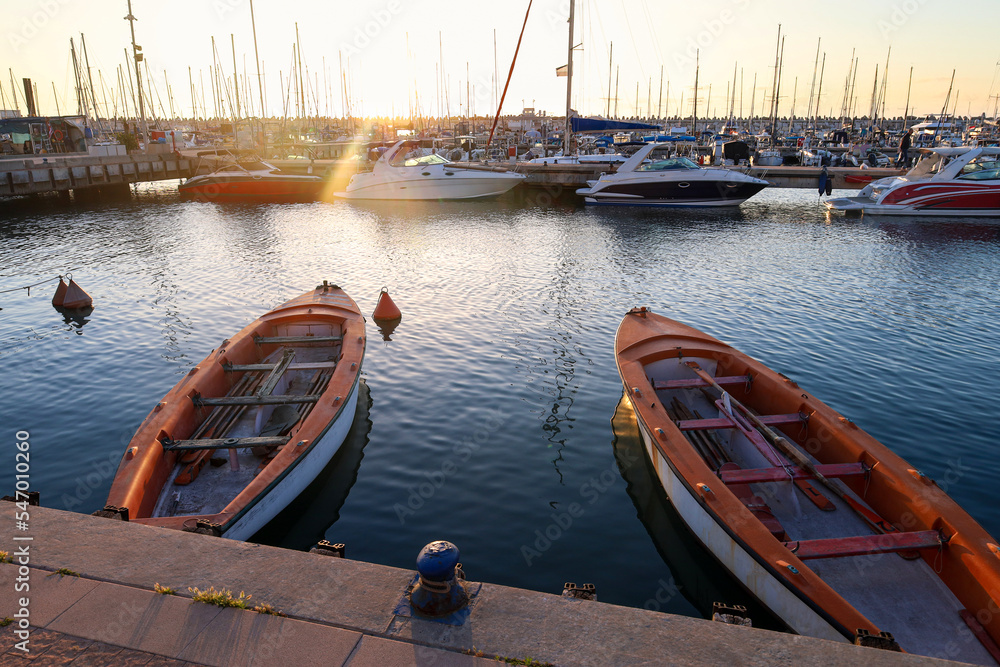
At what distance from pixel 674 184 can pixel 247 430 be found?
2796cm

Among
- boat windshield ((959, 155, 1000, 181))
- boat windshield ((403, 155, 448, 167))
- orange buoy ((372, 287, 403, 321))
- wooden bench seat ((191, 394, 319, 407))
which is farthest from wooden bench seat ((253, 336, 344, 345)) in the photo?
boat windshield ((959, 155, 1000, 181))

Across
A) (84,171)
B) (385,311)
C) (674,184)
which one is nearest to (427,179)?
(674,184)

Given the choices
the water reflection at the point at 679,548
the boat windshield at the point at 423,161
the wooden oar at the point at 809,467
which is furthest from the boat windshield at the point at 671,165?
the wooden oar at the point at 809,467

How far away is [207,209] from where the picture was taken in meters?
34.2

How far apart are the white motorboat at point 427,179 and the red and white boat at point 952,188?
1951 cm

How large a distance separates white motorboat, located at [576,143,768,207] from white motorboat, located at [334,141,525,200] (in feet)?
21.0

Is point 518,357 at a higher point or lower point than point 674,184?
lower

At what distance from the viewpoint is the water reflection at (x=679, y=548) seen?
17.8 feet

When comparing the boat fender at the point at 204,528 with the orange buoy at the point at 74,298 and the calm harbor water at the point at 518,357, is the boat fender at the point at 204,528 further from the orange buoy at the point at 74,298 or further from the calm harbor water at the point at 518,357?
the orange buoy at the point at 74,298

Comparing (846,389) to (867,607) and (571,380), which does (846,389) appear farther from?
(867,607)

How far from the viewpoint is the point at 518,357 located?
11.5 meters

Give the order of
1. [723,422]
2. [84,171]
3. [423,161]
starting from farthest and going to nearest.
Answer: [84,171] → [423,161] → [723,422]

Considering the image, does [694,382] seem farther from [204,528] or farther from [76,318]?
[76,318]

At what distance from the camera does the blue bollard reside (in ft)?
12.2
